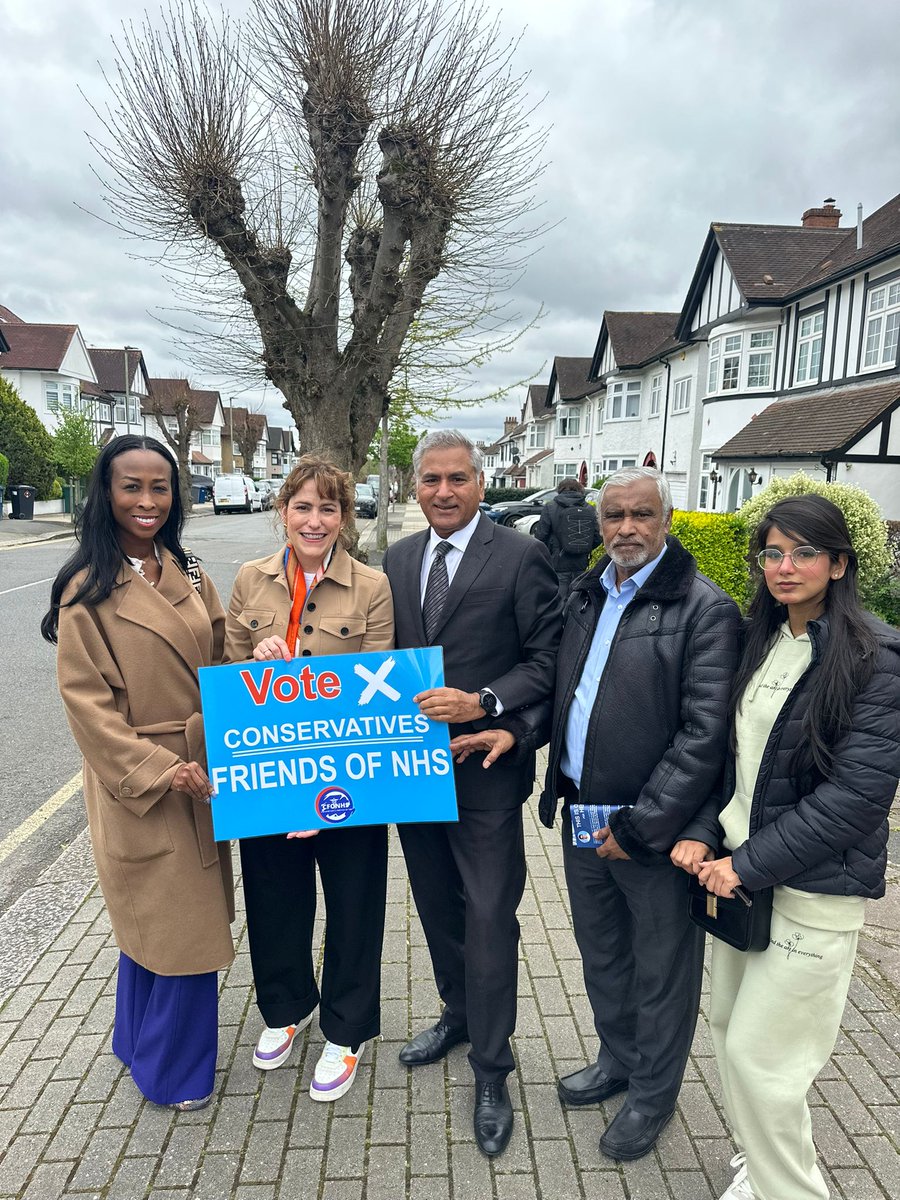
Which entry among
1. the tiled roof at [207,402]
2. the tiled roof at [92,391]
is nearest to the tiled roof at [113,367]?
the tiled roof at [92,391]

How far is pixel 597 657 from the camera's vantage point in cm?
255

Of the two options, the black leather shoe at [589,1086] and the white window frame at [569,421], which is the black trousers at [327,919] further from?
the white window frame at [569,421]

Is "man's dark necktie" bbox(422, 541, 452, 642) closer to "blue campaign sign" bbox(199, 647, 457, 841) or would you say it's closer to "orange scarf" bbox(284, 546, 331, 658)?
"blue campaign sign" bbox(199, 647, 457, 841)

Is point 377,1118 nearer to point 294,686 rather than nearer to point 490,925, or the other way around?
point 490,925

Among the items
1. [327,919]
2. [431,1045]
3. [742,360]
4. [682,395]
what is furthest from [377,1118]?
[682,395]

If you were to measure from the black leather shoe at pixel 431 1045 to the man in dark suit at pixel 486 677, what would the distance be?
0.30 m

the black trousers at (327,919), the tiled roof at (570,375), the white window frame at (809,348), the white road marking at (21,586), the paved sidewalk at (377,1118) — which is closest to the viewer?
the paved sidewalk at (377,1118)

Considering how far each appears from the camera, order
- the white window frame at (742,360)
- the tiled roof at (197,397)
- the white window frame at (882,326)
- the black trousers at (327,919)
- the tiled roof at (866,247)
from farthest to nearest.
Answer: the tiled roof at (197,397) → the white window frame at (742,360) → the tiled roof at (866,247) → the white window frame at (882,326) → the black trousers at (327,919)

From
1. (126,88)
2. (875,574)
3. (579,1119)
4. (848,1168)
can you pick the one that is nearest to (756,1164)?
(848,1168)

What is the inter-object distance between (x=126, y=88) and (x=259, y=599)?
28.9 feet

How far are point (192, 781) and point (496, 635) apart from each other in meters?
1.12

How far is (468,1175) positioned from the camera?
2451 mm

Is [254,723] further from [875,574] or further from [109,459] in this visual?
[875,574]

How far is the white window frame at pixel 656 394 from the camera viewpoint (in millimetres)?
33281
